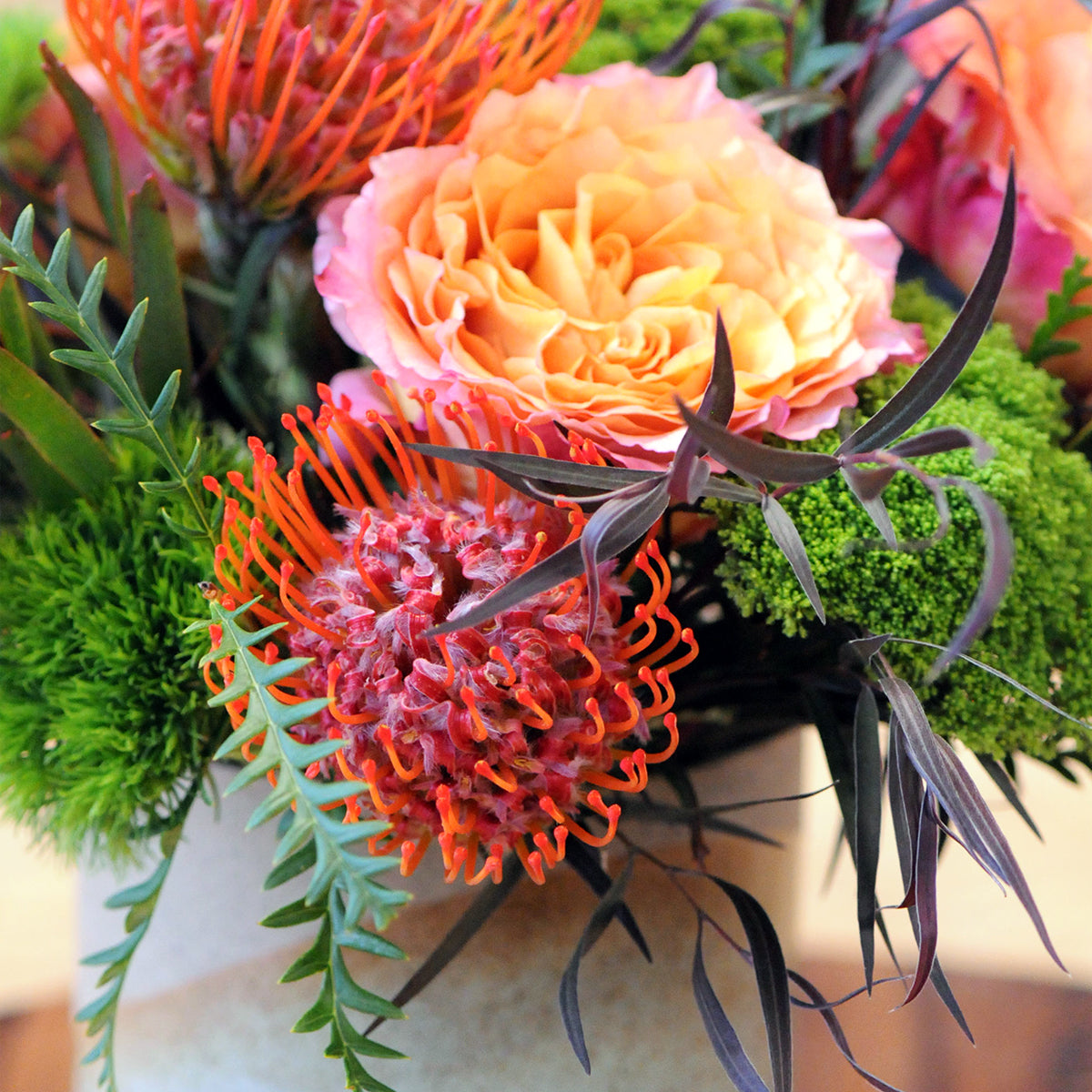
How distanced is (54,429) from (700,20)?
0.23m

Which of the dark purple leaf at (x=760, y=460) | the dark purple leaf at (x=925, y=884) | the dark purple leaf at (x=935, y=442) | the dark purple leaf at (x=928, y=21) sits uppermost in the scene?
the dark purple leaf at (x=928, y=21)

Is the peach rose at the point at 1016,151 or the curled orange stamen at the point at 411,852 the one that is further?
the peach rose at the point at 1016,151

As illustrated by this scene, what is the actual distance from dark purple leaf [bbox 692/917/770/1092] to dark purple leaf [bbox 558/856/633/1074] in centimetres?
3

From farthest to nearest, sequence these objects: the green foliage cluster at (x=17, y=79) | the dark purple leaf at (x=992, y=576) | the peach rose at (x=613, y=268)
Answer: the green foliage cluster at (x=17, y=79) < the peach rose at (x=613, y=268) < the dark purple leaf at (x=992, y=576)

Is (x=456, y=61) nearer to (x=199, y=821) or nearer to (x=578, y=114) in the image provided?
(x=578, y=114)

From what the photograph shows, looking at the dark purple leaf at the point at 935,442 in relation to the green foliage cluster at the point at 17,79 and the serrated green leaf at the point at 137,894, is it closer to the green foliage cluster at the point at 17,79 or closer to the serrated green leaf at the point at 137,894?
the serrated green leaf at the point at 137,894

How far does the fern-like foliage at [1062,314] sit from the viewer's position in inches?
13.0

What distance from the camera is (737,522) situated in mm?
265

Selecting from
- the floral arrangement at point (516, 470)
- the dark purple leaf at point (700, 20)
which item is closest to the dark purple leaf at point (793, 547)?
the floral arrangement at point (516, 470)

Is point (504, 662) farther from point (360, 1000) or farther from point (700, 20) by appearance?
point (700, 20)

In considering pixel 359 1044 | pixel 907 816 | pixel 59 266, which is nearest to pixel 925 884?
pixel 907 816

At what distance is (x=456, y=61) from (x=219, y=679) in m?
0.18

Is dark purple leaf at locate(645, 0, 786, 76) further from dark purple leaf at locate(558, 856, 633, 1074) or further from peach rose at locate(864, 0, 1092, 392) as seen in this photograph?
dark purple leaf at locate(558, 856, 633, 1074)

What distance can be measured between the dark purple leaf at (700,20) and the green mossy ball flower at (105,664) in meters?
0.20
